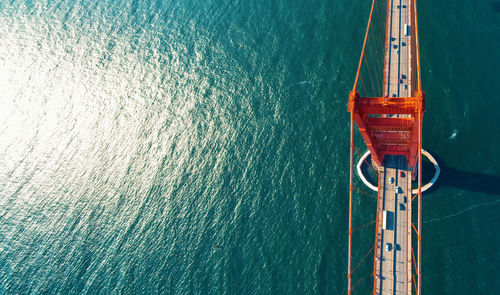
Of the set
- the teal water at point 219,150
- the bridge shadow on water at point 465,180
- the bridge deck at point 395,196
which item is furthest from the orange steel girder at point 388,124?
the teal water at point 219,150

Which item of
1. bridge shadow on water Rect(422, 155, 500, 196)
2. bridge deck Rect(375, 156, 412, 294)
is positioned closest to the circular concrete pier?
bridge shadow on water Rect(422, 155, 500, 196)

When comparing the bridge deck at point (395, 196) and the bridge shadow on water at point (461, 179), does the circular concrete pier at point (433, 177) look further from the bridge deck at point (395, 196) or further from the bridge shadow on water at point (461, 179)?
the bridge deck at point (395, 196)

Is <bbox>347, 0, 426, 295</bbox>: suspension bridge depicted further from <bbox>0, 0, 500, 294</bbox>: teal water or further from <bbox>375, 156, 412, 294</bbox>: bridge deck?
<bbox>0, 0, 500, 294</bbox>: teal water

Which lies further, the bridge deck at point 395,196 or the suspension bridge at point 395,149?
the bridge deck at point 395,196

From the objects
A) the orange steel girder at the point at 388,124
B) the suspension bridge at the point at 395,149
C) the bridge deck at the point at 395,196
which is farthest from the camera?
the bridge deck at the point at 395,196

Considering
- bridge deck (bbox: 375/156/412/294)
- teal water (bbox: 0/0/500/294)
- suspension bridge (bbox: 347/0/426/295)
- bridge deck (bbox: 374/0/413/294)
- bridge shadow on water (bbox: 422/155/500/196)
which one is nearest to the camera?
suspension bridge (bbox: 347/0/426/295)

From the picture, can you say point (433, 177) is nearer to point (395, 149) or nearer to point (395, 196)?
point (395, 149)

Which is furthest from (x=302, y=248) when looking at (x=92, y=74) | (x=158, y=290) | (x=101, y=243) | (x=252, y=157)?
(x=92, y=74)
